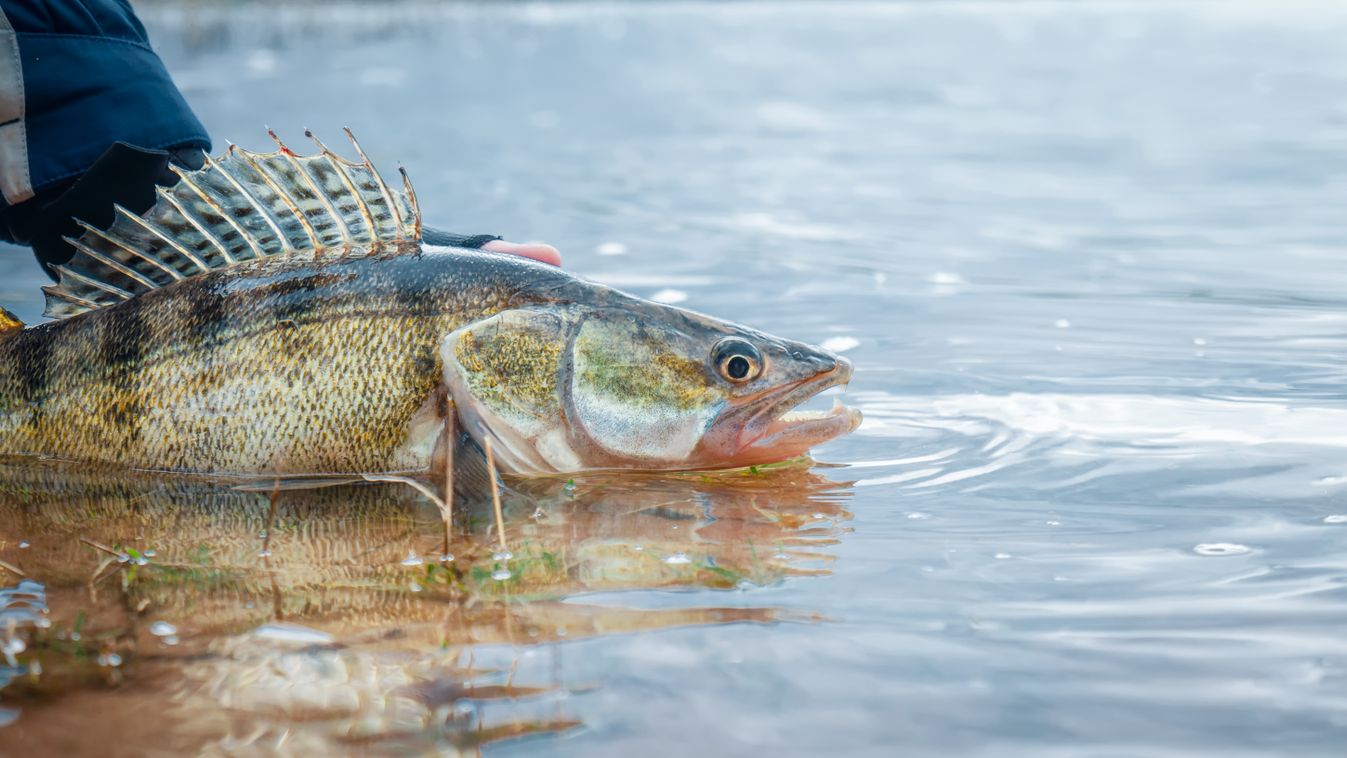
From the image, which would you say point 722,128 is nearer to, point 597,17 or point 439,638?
point 439,638

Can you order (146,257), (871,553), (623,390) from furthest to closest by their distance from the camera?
(146,257) → (623,390) → (871,553)

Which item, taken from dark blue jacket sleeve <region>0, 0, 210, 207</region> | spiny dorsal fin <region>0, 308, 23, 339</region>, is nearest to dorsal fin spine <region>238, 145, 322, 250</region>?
spiny dorsal fin <region>0, 308, 23, 339</region>

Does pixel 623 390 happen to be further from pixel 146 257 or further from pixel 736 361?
pixel 146 257

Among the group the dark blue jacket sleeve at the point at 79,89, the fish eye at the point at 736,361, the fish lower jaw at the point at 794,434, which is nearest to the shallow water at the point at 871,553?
the fish lower jaw at the point at 794,434

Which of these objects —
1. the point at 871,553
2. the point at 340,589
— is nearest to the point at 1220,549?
the point at 871,553

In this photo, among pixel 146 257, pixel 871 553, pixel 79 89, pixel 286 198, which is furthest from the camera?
pixel 79 89

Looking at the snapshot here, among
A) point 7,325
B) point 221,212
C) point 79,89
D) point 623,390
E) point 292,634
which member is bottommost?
point 292,634

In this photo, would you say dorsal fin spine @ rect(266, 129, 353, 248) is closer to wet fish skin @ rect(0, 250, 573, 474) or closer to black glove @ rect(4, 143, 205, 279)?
wet fish skin @ rect(0, 250, 573, 474)
